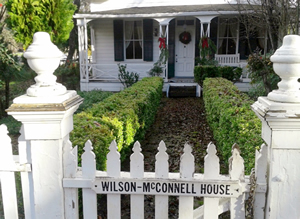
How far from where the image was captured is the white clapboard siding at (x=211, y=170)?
193 centimetres

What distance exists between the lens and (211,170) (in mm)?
1965

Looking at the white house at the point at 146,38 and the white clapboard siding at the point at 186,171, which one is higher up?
the white house at the point at 146,38

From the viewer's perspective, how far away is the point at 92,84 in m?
13.9

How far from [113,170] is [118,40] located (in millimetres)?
13331

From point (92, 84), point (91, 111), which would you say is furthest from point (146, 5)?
point (91, 111)

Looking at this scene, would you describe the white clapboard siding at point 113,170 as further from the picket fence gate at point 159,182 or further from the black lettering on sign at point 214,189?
the black lettering on sign at point 214,189

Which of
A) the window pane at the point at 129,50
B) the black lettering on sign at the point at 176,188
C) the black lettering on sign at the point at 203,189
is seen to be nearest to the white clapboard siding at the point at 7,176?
the black lettering on sign at the point at 176,188

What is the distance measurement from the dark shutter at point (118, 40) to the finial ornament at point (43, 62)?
13.0 metres

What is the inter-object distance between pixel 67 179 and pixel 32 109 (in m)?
0.56

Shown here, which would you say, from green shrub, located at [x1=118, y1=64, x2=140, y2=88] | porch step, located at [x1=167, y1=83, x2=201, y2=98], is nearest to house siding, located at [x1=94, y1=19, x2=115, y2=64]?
green shrub, located at [x1=118, y1=64, x2=140, y2=88]

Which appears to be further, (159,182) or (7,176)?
(7,176)

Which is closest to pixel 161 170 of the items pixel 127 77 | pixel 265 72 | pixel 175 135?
pixel 175 135

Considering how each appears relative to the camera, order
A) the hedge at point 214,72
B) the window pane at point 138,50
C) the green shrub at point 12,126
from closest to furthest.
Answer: the green shrub at point 12,126 → the hedge at point 214,72 → the window pane at point 138,50

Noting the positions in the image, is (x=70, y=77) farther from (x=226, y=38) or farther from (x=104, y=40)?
(x=226, y=38)
